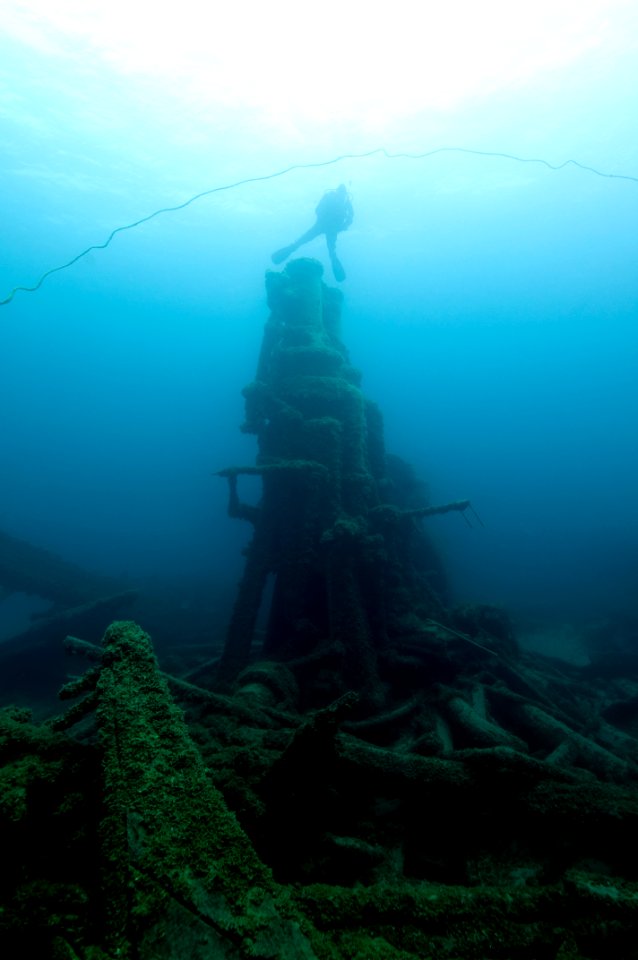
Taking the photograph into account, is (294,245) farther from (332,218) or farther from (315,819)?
(315,819)

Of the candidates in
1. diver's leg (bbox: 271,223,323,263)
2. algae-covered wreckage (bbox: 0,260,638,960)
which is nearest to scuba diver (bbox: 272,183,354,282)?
diver's leg (bbox: 271,223,323,263)

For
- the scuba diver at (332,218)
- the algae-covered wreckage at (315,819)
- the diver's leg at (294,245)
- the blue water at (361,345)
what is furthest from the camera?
the blue water at (361,345)

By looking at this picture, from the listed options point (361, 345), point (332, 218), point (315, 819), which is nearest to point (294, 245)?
point (332, 218)

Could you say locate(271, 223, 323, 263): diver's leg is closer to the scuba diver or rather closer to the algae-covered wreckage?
the scuba diver

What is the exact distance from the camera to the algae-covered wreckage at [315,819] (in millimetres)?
1390

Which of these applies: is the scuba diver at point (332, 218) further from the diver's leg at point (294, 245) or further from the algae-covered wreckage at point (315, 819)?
the algae-covered wreckage at point (315, 819)

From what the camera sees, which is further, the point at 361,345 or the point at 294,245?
the point at 361,345

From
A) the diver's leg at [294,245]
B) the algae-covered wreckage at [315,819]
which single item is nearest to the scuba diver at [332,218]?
the diver's leg at [294,245]

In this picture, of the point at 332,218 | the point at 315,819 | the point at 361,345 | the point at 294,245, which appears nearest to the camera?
the point at 315,819

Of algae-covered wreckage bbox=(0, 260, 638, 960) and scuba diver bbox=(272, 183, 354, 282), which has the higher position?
scuba diver bbox=(272, 183, 354, 282)

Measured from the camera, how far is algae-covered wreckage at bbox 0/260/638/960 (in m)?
1.39

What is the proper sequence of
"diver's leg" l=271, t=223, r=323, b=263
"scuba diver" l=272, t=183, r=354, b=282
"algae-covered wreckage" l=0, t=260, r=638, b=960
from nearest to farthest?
"algae-covered wreckage" l=0, t=260, r=638, b=960, "scuba diver" l=272, t=183, r=354, b=282, "diver's leg" l=271, t=223, r=323, b=263

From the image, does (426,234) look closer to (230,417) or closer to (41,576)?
(230,417)

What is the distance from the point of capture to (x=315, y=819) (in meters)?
2.66
